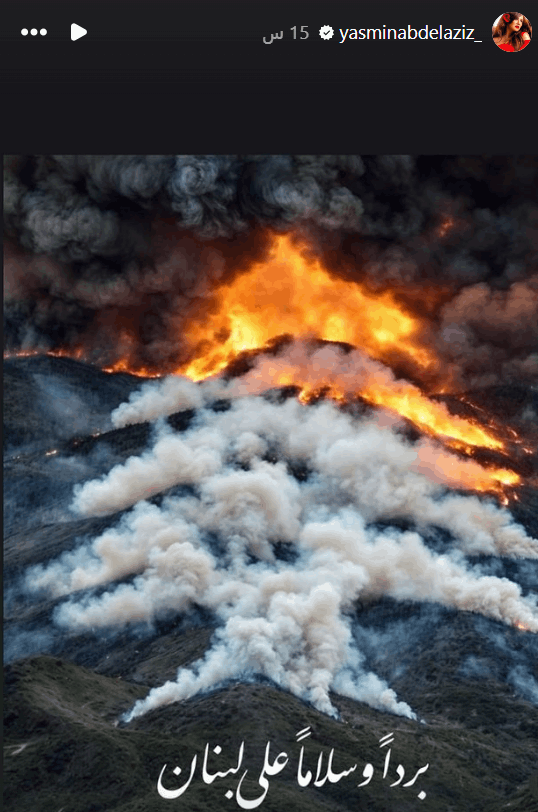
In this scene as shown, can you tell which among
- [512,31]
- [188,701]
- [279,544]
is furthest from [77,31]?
[279,544]

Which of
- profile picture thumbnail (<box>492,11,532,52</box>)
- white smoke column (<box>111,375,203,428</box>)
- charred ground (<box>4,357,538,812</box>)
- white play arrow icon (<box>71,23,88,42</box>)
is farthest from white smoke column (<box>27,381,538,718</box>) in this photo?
profile picture thumbnail (<box>492,11,532,52</box>)

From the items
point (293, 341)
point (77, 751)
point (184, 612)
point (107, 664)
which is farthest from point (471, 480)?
point (77, 751)

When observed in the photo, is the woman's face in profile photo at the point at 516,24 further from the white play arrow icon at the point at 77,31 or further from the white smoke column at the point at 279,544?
the white smoke column at the point at 279,544

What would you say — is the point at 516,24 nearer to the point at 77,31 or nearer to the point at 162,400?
the point at 77,31

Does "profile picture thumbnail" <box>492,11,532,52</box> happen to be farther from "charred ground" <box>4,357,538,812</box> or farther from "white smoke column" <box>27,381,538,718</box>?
"white smoke column" <box>27,381,538,718</box>

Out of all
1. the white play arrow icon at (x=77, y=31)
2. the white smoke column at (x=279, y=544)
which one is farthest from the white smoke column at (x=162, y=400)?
the white play arrow icon at (x=77, y=31)

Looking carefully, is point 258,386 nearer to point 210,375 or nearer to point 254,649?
point 210,375
